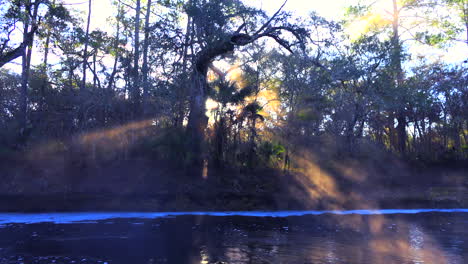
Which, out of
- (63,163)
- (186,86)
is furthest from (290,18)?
(63,163)

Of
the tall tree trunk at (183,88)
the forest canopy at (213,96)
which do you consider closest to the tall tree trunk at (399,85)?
the forest canopy at (213,96)

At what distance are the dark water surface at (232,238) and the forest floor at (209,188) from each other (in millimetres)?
1384

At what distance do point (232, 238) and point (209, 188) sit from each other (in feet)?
25.2

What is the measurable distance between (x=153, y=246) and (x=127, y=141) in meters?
11.4

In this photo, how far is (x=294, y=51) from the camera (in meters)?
23.7

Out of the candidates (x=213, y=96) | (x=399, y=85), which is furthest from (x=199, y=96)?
(x=399, y=85)

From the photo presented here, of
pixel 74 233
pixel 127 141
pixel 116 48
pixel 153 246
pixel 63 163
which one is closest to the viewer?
pixel 153 246

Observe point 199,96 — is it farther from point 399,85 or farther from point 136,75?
point 399,85

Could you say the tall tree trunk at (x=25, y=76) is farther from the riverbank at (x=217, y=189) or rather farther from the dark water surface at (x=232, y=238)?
the dark water surface at (x=232, y=238)

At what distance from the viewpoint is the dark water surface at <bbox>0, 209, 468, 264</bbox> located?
1008cm

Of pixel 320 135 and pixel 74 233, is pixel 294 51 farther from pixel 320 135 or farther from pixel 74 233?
pixel 74 233

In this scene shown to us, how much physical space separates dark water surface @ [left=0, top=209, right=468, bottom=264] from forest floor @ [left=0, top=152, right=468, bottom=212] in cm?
138

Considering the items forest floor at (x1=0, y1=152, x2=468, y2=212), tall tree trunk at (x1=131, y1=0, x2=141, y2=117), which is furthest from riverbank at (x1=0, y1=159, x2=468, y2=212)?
tall tree trunk at (x1=131, y1=0, x2=141, y2=117)

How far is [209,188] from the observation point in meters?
20.3
